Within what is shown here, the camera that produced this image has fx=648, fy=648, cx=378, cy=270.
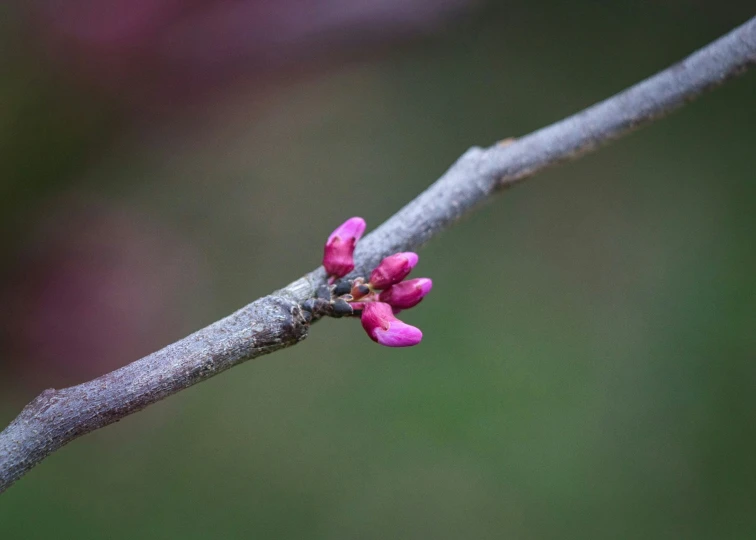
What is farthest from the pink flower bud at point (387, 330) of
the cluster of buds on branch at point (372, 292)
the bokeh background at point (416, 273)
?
the bokeh background at point (416, 273)

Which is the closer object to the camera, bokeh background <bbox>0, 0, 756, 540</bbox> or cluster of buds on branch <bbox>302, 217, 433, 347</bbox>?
cluster of buds on branch <bbox>302, 217, 433, 347</bbox>

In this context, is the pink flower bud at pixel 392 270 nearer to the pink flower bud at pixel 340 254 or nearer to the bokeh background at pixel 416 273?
the pink flower bud at pixel 340 254

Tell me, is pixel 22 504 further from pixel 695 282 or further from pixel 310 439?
pixel 695 282

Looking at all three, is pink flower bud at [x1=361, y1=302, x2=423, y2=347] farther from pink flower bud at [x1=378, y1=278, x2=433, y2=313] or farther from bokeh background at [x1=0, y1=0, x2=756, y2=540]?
bokeh background at [x1=0, y1=0, x2=756, y2=540]

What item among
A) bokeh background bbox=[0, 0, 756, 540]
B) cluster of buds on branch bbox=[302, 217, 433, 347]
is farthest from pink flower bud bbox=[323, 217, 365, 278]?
bokeh background bbox=[0, 0, 756, 540]

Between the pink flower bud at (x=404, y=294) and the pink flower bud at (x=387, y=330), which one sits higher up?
the pink flower bud at (x=404, y=294)

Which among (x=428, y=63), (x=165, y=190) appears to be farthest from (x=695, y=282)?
(x=165, y=190)
